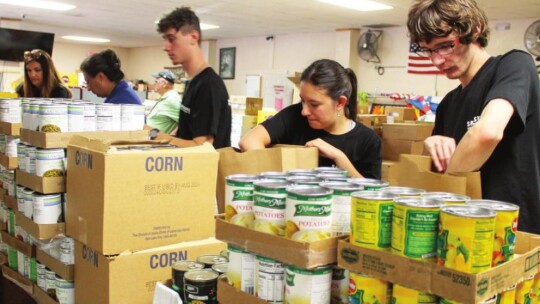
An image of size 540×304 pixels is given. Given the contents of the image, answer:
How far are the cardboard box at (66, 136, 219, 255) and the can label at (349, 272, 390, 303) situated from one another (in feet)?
3.32

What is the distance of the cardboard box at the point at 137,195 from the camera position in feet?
6.29

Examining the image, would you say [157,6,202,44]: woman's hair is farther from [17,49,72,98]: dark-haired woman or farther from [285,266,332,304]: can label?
[285,266,332,304]: can label

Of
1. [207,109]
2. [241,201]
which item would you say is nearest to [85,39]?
[207,109]

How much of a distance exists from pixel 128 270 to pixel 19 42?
9965 millimetres

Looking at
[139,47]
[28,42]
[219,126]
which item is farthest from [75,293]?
[139,47]

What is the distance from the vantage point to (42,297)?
2.49m

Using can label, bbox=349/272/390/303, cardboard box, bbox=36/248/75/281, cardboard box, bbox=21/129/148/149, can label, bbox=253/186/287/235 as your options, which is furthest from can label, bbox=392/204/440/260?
cardboard box, bbox=21/129/148/149

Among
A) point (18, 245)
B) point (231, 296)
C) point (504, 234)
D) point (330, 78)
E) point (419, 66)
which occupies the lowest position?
point (18, 245)

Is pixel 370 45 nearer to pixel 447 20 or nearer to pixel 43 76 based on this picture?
pixel 43 76

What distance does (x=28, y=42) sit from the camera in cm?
1059

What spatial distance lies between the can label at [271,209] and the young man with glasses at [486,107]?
0.56 meters

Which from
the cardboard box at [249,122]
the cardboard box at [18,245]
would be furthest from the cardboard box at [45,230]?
the cardboard box at [249,122]

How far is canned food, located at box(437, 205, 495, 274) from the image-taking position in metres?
1.07

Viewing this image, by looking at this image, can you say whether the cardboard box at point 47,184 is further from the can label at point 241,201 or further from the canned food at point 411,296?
the canned food at point 411,296
